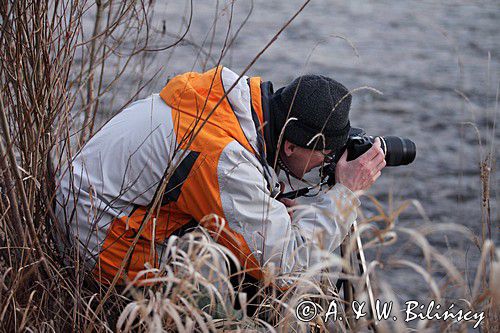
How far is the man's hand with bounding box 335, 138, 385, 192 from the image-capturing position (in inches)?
104

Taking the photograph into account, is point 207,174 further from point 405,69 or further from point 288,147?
point 405,69

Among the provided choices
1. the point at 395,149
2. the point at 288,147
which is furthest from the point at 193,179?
the point at 395,149

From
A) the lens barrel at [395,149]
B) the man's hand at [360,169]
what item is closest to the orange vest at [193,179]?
the man's hand at [360,169]

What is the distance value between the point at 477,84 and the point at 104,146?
17.4ft

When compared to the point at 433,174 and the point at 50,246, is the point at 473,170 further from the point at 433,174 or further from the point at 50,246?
the point at 50,246

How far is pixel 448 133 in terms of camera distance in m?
6.66

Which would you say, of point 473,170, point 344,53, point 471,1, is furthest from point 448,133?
point 471,1

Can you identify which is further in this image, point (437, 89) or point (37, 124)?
point (437, 89)

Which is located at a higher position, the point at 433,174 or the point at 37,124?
the point at 37,124

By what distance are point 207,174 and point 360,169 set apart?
0.50 meters

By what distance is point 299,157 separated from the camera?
2643 mm
